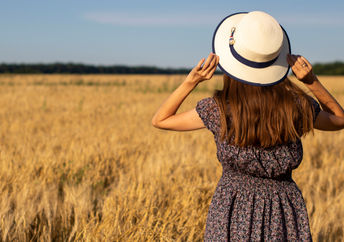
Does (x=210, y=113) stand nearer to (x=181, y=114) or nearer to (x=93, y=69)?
(x=181, y=114)

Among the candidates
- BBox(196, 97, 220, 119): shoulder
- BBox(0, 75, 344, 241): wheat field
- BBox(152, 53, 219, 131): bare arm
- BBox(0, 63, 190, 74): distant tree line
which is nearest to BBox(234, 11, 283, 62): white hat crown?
BBox(152, 53, 219, 131): bare arm

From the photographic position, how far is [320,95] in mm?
1630

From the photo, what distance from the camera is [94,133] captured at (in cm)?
607

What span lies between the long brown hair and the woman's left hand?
4.2 inches

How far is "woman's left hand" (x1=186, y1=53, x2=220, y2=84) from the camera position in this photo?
4.83 ft

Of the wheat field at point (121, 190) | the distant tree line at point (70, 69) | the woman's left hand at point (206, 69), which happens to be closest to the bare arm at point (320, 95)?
the woman's left hand at point (206, 69)

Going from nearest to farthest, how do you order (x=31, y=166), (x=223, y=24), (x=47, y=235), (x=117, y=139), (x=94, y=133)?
(x=223, y=24) → (x=47, y=235) → (x=31, y=166) → (x=117, y=139) → (x=94, y=133)

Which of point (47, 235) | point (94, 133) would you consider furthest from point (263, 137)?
point (94, 133)

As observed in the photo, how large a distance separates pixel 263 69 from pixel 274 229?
2.09 ft

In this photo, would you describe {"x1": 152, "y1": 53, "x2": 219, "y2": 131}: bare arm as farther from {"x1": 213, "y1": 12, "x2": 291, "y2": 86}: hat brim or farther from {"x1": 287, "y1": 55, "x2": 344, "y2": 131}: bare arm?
{"x1": 287, "y1": 55, "x2": 344, "y2": 131}: bare arm

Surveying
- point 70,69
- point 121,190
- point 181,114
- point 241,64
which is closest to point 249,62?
point 241,64

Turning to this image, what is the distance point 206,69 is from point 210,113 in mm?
193

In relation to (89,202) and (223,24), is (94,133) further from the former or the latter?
(223,24)

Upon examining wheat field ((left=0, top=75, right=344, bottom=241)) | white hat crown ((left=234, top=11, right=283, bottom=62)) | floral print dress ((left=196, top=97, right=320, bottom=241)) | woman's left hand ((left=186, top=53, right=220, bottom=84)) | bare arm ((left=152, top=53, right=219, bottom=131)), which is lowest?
wheat field ((left=0, top=75, right=344, bottom=241))
